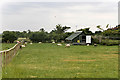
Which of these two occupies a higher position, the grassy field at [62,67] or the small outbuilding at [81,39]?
the small outbuilding at [81,39]

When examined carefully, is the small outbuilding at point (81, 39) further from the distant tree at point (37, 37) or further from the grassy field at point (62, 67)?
the grassy field at point (62, 67)

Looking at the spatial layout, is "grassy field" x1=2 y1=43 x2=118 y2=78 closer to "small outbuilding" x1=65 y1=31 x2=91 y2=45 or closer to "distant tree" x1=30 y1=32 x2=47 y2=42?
"small outbuilding" x1=65 y1=31 x2=91 y2=45

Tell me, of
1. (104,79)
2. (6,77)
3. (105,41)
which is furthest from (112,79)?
(105,41)

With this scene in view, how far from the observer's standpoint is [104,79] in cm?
A: 817

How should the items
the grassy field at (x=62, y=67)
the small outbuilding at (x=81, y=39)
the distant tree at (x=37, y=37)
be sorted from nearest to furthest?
the grassy field at (x=62, y=67) → the small outbuilding at (x=81, y=39) → the distant tree at (x=37, y=37)

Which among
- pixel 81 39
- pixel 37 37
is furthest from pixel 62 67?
pixel 37 37

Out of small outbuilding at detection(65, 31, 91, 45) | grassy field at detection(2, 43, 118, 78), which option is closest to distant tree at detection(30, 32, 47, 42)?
small outbuilding at detection(65, 31, 91, 45)

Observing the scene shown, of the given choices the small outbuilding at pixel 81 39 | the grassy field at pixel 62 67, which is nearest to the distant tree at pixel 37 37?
the small outbuilding at pixel 81 39

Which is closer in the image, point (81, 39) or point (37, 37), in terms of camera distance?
point (81, 39)

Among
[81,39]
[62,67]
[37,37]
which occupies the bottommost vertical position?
[62,67]

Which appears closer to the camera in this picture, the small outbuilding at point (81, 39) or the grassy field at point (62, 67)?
the grassy field at point (62, 67)

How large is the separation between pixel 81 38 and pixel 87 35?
1.54 m

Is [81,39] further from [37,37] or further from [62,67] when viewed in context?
[62,67]

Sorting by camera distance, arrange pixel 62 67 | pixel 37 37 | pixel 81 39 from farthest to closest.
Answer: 1. pixel 37 37
2. pixel 81 39
3. pixel 62 67
